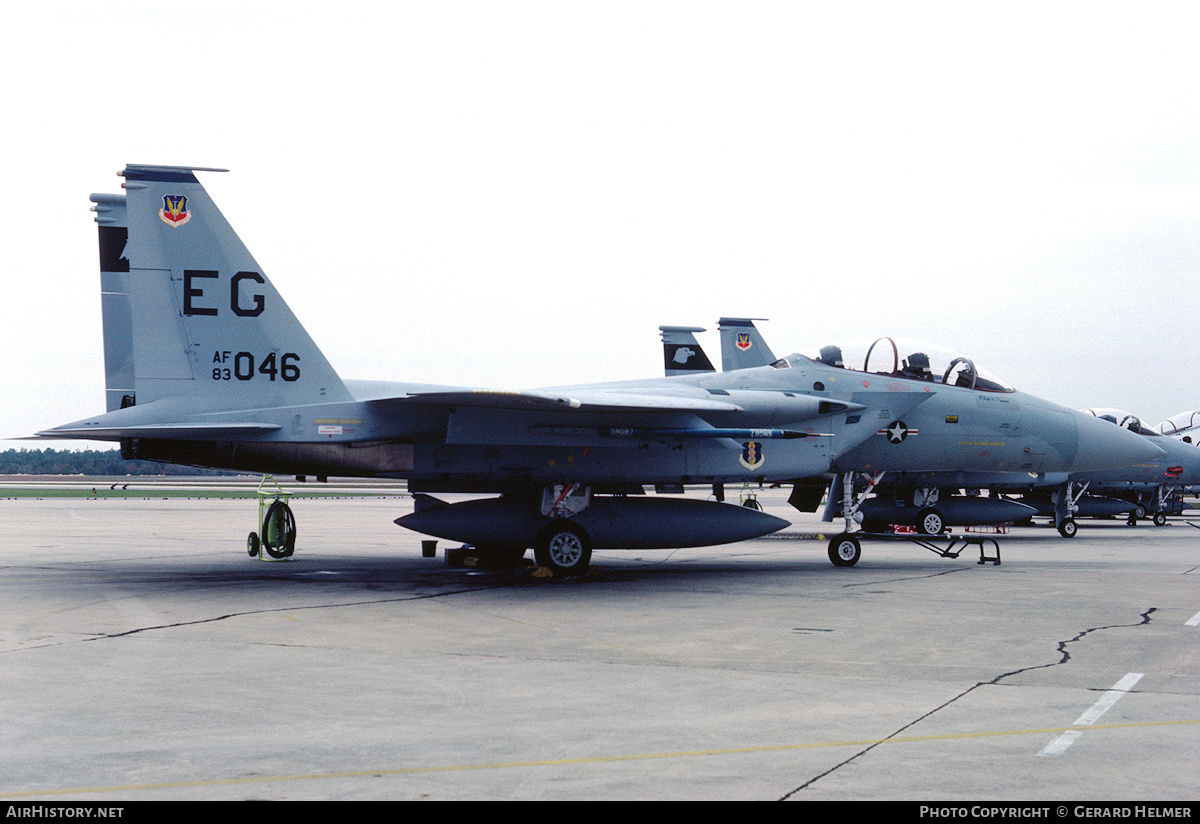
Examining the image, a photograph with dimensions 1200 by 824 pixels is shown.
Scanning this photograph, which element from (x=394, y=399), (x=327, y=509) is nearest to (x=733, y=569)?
(x=394, y=399)

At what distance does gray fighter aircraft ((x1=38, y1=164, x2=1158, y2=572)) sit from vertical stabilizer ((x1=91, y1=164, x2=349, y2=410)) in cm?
2

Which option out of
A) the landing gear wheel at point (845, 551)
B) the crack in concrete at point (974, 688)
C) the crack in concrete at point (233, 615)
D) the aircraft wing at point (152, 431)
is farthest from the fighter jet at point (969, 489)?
the aircraft wing at point (152, 431)

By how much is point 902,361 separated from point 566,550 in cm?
606

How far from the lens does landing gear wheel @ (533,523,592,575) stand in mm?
13289

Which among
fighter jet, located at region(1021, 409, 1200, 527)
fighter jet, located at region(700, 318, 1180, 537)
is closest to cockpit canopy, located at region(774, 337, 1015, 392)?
fighter jet, located at region(700, 318, 1180, 537)

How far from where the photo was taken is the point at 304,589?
12.2 metres

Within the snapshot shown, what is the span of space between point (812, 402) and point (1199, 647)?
6.86 meters

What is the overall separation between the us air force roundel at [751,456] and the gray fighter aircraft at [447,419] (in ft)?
0.06

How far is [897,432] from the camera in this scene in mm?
15578

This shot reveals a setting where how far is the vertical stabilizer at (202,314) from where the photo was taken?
12445 mm

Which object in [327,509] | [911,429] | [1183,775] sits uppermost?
[911,429]

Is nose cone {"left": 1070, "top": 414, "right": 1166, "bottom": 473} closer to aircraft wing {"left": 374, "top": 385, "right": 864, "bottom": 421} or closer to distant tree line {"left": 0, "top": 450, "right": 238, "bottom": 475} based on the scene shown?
aircraft wing {"left": 374, "top": 385, "right": 864, "bottom": 421}

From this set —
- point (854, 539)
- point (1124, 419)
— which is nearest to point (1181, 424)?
point (1124, 419)
